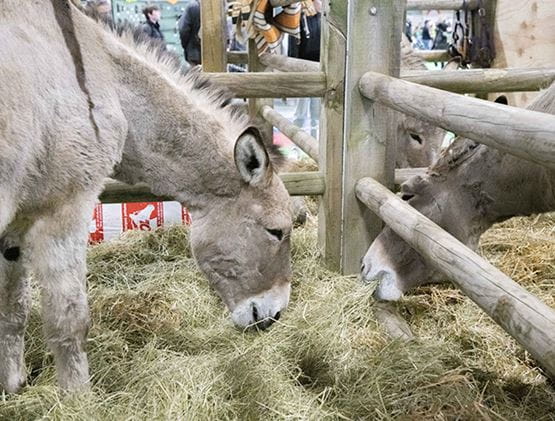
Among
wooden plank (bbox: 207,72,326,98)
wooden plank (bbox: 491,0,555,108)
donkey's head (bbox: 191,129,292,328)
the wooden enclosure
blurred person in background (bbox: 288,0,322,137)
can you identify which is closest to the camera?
donkey's head (bbox: 191,129,292,328)

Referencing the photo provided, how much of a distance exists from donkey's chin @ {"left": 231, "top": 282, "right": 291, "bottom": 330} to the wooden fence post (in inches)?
28.2

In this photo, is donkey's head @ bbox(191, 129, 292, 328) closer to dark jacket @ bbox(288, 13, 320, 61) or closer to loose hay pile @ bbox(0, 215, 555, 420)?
loose hay pile @ bbox(0, 215, 555, 420)

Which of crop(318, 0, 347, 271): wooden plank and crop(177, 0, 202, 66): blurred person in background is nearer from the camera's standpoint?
crop(318, 0, 347, 271): wooden plank

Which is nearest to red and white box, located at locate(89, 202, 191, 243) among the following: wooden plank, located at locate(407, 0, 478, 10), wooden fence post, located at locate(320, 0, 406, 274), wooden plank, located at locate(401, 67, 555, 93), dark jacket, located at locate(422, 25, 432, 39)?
wooden fence post, located at locate(320, 0, 406, 274)

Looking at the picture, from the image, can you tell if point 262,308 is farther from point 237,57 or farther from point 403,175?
point 237,57

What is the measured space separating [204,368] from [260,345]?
0.31 meters

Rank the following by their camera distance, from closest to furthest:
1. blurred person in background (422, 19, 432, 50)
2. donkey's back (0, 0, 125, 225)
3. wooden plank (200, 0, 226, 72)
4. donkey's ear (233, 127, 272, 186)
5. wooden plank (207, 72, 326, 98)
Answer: donkey's back (0, 0, 125, 225) → donkey's ear (233, 127, 272, 186) → wooden plank (207, 72, 326, 98) → wooden plank (200, 0, 226, 72) → blurred person in background (422, 19, 432, 50)

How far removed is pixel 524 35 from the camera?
16.6 feet

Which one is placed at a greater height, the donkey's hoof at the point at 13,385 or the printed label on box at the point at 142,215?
the printed label on box at the point at 142,215

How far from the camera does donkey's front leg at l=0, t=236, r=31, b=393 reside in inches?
106

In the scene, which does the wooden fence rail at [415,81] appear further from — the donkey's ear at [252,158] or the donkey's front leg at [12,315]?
the donkey's front leg at [12,315]

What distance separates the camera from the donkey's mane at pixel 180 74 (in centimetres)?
273

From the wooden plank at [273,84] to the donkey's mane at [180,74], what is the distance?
399 mm

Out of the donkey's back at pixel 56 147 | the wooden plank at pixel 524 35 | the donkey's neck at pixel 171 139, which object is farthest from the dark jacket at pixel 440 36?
the donkey's back at pixel 56 147
